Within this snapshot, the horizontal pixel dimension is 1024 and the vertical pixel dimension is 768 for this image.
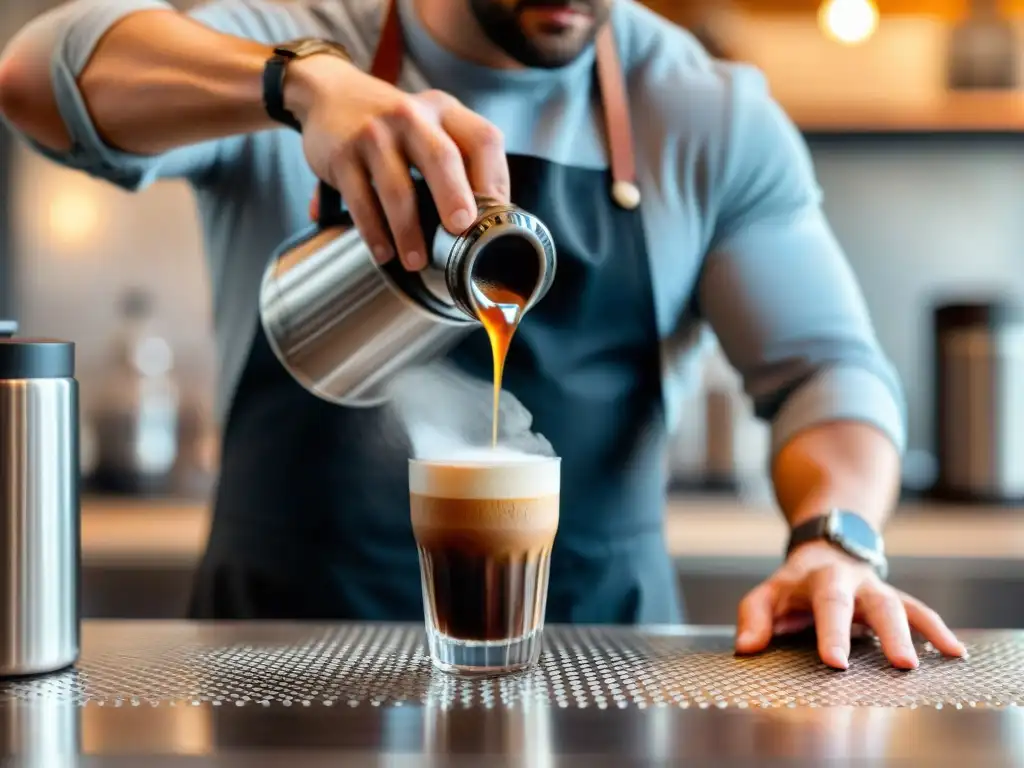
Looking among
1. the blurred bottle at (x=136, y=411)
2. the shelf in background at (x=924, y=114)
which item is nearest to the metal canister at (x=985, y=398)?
the shelf in background at (x=924, y=114)

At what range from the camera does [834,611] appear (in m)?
0.96

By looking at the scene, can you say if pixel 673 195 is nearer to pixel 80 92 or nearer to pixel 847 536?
pixel 847 536

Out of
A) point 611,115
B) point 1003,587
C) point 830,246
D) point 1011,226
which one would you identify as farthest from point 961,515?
point 611,115

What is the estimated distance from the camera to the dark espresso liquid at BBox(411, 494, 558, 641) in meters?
0.90

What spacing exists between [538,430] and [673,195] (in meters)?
0.35

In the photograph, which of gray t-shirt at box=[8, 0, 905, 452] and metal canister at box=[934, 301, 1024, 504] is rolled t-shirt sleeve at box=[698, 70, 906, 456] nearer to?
gray t-shirt at box=[8, 0, 905, 452]

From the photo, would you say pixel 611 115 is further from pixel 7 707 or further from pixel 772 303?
pixel 7 707

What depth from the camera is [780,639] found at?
3.34ft

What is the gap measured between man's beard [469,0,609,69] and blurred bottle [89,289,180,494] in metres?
1.59

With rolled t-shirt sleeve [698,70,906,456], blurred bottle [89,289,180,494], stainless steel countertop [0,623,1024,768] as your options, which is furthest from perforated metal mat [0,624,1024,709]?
blurred bottle [89,289,180,494]

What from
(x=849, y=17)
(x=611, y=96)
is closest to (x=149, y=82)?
(x=611, y=96)

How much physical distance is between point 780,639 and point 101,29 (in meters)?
0.90

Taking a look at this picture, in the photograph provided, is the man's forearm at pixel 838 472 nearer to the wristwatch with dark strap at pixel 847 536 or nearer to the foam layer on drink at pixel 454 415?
the wristwatch with dark strap at pixel 847 536

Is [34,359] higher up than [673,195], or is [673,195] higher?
[673,195]
